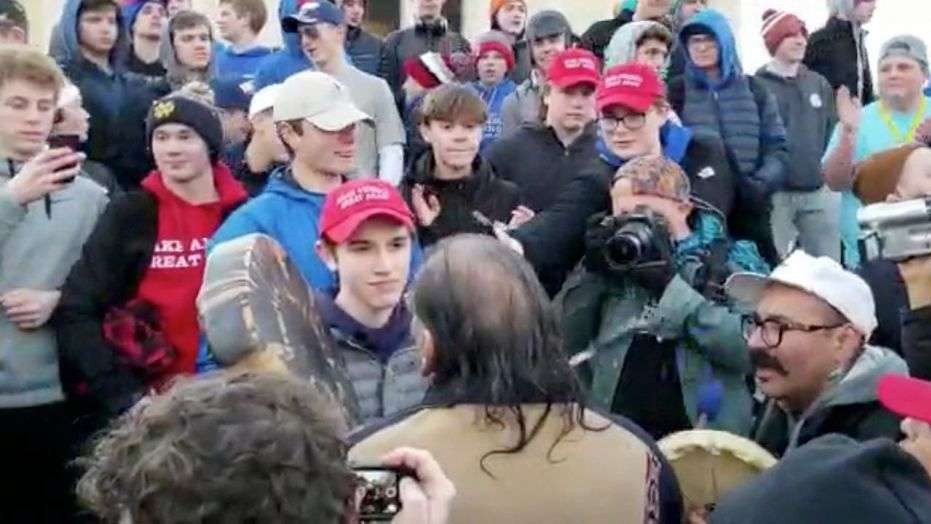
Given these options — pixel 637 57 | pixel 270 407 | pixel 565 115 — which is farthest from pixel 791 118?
pixel 270 407

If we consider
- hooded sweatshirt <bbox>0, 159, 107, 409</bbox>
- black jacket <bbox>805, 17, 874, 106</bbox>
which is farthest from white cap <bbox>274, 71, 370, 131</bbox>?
black jacket <bbox>805, 17, 874, 106</bbox>

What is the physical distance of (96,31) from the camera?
6625 mm

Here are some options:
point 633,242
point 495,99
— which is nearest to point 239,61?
point 495,99

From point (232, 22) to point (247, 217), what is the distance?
3976 millimetres

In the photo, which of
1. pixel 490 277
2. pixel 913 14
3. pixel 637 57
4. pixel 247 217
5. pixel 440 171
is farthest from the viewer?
pixel 913 14

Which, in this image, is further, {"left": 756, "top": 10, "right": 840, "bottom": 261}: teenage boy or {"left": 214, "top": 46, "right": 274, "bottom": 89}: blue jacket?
{"left": 756, "top": 10, "right": 840, "bottom": 261}: teenage boy

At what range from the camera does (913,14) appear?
11547 millimetres

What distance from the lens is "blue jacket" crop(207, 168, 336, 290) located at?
169 inches

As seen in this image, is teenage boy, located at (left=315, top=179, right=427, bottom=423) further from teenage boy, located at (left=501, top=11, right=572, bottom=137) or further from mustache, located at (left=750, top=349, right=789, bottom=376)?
teenage boy, located at (left=501, top=11, right=572, bottom=137)

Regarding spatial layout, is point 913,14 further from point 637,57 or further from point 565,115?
point 565,115

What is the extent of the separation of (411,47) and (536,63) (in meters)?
1.23

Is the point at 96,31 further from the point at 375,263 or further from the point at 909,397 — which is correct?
the point at 909,397

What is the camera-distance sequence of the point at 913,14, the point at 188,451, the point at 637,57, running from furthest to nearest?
the point at 913,14 → the point at 637,57 → the point at 188,451

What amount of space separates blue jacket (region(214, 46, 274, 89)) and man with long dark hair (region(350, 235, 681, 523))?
4.97 m
